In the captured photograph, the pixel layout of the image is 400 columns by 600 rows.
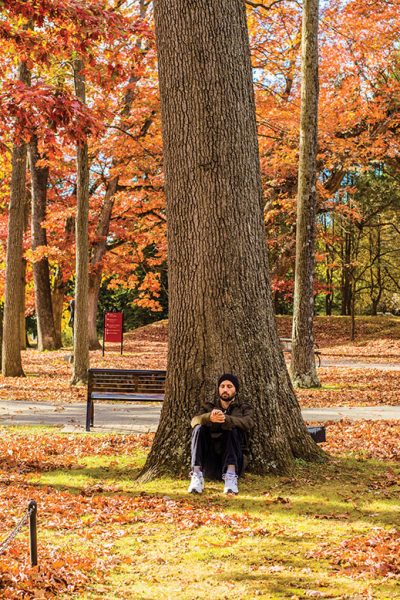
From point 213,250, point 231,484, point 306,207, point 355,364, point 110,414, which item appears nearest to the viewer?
point 231,484

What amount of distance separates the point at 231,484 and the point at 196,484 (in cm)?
30

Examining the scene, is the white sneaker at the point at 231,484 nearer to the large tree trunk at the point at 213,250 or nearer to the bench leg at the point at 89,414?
the large tree trunk at the point at 213,250

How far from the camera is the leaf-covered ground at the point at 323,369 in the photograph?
15188mm

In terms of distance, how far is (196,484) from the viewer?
22.6ft

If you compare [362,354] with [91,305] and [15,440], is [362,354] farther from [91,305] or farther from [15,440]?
[15,440]

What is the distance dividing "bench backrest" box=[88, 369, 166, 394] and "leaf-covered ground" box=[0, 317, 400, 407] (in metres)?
3.75

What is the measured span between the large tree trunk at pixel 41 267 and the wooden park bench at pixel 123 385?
1815cm

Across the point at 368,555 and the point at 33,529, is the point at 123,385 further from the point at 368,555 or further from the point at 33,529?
the point at 33,529

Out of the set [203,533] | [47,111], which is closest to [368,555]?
[203,533]

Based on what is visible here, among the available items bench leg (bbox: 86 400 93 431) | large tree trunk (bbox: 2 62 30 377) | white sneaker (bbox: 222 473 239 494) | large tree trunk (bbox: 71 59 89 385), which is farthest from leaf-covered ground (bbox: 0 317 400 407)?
white sneaker (bbox: 222 473 239 494)

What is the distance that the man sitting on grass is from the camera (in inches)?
274

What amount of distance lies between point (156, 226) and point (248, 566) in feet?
87.6

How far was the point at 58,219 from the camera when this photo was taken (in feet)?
94.7

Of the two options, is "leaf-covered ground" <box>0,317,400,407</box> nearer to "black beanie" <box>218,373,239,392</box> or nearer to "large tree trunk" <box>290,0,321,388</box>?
"large tree trunk" <box>290,0,321,388</box>
